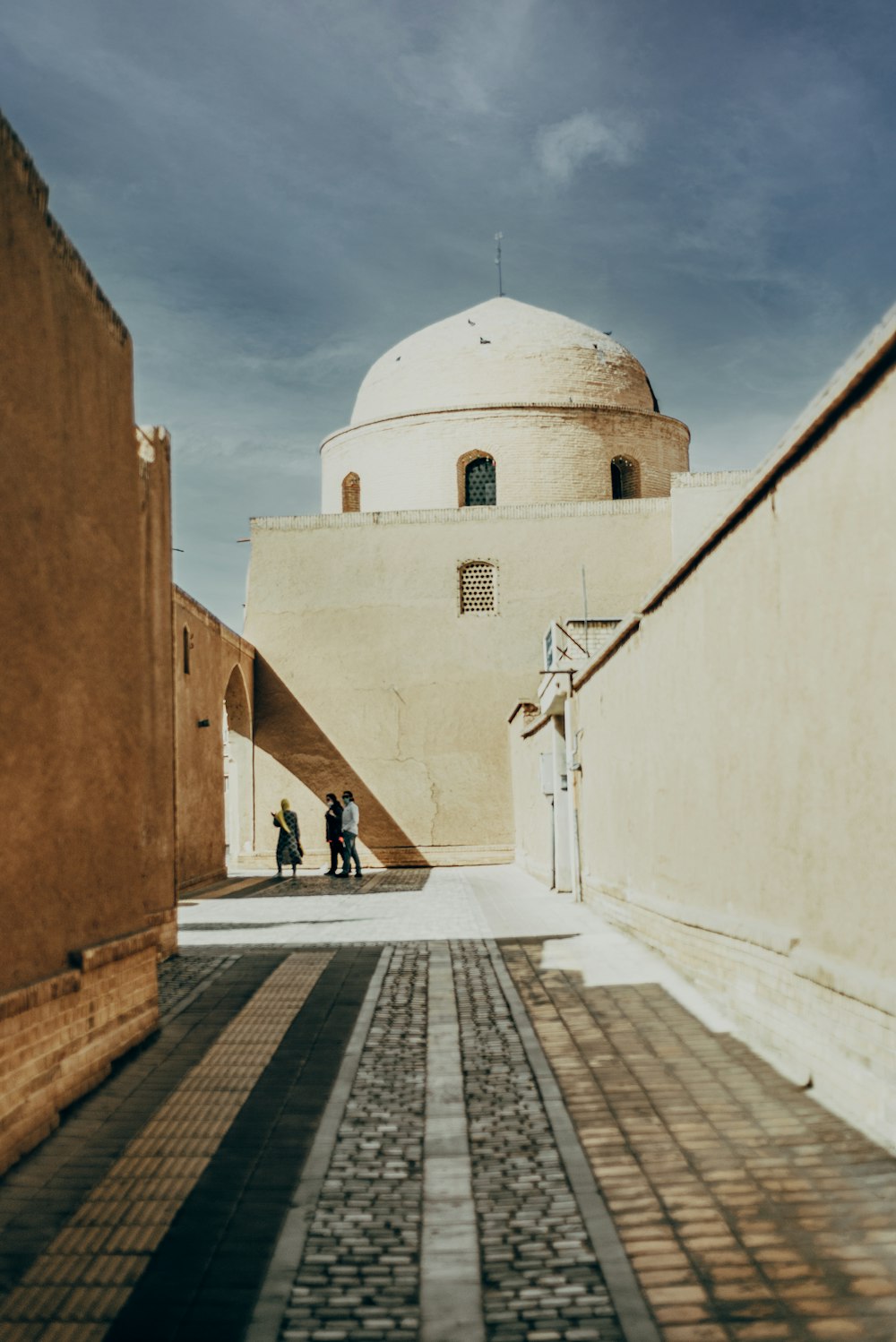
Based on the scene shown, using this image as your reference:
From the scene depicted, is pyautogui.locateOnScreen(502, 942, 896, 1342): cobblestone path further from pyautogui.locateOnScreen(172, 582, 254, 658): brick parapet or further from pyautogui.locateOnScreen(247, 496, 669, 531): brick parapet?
pyautogui.locateOnScreen(247, 496, 669, 531): brick parapet

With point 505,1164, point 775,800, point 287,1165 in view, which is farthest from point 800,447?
point 287,1165

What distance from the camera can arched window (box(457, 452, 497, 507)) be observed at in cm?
2558

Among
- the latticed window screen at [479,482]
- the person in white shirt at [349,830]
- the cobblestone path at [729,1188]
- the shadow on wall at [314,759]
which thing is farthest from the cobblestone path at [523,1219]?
the latticed window screen at [479,482]

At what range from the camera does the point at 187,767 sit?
16656 millimetres

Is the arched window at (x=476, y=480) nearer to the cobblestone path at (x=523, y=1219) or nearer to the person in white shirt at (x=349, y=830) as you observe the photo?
the person in white shirt at (x=349, y=830)

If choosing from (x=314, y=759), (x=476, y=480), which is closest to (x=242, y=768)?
(x=314, y=759)

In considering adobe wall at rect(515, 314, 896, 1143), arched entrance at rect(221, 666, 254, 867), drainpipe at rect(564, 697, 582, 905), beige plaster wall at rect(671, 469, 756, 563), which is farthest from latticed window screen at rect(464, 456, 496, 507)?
adobe wall at rect(515, 314, 896, 1143)

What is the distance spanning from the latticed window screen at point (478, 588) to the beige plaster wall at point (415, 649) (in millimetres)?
171

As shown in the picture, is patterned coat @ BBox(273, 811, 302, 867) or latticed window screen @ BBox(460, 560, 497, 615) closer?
patterned coat @ BBox(273, 811, 302, 867)

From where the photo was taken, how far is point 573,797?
45.5ft

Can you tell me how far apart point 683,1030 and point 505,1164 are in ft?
7.41

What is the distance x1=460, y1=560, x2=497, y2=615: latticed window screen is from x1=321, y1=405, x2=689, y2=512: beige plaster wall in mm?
2317

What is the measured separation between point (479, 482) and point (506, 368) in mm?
2508

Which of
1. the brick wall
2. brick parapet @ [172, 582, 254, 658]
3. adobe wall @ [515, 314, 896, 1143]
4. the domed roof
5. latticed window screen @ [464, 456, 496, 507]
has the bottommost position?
the brick wall
